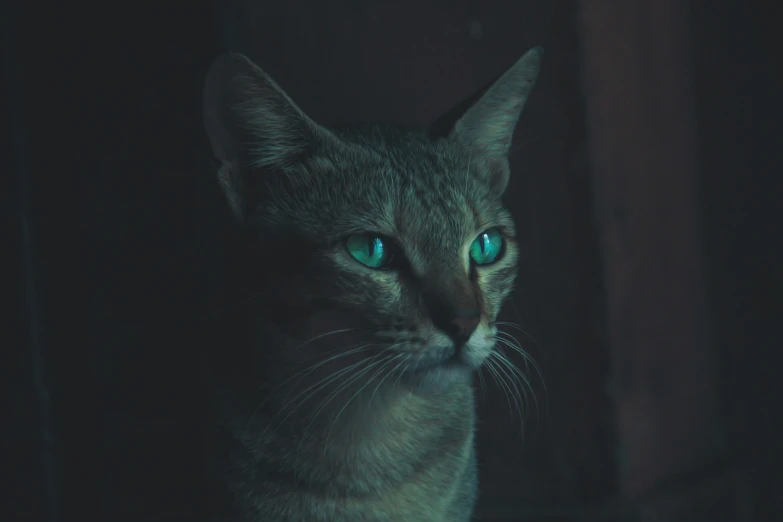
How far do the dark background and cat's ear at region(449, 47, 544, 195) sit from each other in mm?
201

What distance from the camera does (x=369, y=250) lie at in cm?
97

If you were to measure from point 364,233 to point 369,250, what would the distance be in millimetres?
25

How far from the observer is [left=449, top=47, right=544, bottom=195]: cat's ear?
1061 millimetres

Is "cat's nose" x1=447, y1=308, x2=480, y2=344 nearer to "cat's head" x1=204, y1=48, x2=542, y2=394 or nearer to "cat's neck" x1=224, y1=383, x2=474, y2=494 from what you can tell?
"cat's head" x1=204, y1=48, x2=542, y2=394

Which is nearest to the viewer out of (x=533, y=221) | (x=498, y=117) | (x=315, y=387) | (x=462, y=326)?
(x=462, y=326)

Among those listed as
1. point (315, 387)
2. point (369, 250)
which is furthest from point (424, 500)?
point (369, 250)

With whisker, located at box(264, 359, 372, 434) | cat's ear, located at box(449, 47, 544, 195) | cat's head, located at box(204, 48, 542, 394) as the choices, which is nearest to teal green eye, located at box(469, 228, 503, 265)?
cat's head, located at box(204, 48, 542, 394)

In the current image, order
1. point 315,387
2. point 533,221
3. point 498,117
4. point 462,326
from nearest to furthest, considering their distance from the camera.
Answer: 1. point 462,326
2. point 315,387
3. point 498,117
4. point 533,221

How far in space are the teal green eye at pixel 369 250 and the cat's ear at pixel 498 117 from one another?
251 millimetres

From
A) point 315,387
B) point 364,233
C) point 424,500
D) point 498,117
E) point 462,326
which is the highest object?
point 498,117

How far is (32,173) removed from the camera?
1.18 metres

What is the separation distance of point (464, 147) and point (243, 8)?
55 centimetres

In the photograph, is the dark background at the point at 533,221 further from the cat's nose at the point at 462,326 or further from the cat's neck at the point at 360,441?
the cat's nose at the point at 462,326

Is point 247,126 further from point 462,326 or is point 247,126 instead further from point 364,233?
point 462,326
